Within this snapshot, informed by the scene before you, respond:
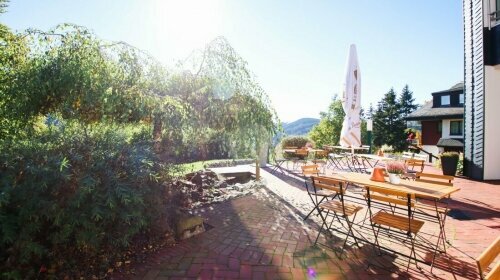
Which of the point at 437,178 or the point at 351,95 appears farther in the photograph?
the point at 351,95

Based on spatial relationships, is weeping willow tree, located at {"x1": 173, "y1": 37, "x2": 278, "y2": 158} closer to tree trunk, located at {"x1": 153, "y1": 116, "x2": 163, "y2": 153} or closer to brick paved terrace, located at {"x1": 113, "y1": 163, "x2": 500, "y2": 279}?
tree trunk, located at {"x1": 153, "y1": 116, "x2": 163, "y2": 153}

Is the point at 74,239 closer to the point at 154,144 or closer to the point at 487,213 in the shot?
the point at 154,144

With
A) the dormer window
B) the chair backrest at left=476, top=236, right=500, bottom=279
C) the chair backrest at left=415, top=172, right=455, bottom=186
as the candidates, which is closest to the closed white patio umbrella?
the chair backrest at left=415, top=172, right=455, bottom=186

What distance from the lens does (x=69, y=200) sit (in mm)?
2559

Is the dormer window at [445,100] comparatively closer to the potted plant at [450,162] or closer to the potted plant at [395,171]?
the potted plant at [450,162]

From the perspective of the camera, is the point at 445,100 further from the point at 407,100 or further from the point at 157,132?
the point at 157,132

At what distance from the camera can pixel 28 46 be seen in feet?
13.4

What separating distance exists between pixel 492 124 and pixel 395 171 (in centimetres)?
824

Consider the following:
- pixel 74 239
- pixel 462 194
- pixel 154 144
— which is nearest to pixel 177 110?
pixel 154 144

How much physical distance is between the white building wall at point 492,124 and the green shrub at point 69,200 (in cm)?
1091

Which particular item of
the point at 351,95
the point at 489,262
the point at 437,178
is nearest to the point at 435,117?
the point at 351,95

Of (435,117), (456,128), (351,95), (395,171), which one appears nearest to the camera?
(395,171)

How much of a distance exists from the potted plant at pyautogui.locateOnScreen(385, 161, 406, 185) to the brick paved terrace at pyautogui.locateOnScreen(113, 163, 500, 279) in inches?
35.9

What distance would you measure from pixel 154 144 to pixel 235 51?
96.6 inches
